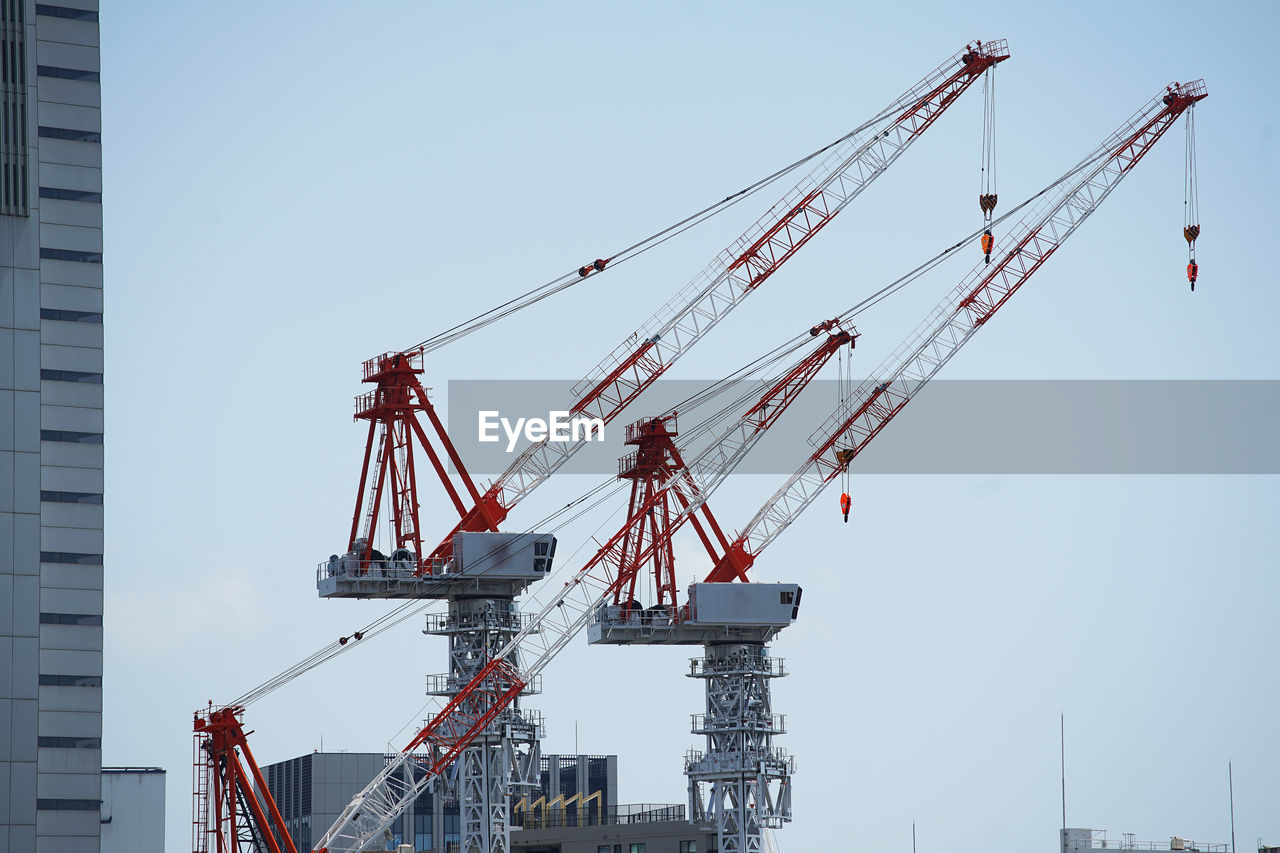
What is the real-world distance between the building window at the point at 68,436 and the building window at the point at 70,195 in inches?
585

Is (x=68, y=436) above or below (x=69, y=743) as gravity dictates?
above

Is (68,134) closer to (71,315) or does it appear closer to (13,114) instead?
(13,114)

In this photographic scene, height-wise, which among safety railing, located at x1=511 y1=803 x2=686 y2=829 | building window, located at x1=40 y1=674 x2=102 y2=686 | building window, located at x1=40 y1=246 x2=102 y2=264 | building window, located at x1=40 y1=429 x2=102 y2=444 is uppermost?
building window, located at x1=40 y1=246 x2=102 y2=264

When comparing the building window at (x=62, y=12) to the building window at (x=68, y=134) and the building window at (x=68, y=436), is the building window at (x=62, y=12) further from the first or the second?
the building window at (x=68, y=436)

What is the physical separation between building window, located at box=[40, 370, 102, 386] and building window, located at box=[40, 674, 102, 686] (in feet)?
60.4

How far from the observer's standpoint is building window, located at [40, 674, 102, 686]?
434ft

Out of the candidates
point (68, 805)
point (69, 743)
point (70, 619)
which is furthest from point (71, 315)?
point (68, 805)

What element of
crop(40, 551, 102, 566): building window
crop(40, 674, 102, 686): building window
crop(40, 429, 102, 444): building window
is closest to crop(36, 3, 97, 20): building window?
crop(40, 429, 102, 444): building window

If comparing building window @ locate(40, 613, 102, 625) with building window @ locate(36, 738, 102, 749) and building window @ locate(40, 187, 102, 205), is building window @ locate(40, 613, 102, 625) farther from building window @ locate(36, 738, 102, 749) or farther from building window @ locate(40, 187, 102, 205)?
building window @ locate(40, 187, 102, 205)

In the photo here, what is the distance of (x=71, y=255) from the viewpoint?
447 feet

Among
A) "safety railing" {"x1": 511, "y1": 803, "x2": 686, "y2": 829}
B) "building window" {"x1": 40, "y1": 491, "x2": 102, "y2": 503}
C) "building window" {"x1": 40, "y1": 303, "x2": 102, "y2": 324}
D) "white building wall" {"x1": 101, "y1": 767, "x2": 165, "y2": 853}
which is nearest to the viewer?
"building window" {"x1": 40, "y1": 491, "x2": 102, "y2": 503}

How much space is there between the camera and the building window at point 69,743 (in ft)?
432

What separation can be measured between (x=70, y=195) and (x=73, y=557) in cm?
2306

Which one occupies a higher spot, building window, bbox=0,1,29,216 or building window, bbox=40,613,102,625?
building window, bbox=0,1,29,216
